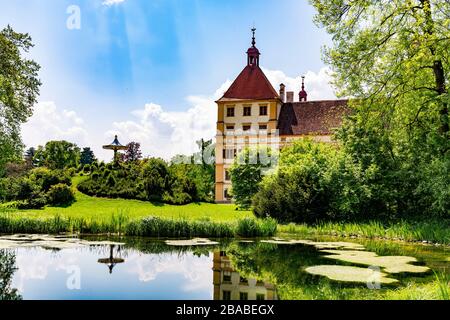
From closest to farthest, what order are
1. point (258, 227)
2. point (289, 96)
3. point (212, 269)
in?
point (212, 269), point (258, 227), point (289, 96)

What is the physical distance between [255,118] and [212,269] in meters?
33.5

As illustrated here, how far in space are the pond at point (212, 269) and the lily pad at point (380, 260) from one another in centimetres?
2

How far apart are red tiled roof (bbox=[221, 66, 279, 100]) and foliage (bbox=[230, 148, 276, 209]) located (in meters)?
16.1

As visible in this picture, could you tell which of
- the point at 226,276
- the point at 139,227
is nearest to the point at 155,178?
the point at 139,227

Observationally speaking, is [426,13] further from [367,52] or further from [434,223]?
[434,223]

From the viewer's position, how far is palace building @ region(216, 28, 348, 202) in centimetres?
4122

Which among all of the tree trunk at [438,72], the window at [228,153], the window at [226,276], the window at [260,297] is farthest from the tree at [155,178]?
the window at [260,297]

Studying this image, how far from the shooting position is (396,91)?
56.7 ft

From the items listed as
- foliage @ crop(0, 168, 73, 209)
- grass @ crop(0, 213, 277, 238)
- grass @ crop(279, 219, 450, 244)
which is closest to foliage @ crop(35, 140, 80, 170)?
foliage @ crop(0, 168, 73, 209)

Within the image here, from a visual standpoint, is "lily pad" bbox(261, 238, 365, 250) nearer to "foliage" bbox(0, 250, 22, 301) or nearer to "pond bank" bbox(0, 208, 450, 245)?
"pond bank" bbox(0, 208, 450, 245)

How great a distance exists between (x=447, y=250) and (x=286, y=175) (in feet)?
24.8

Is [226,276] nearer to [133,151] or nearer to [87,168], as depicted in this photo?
[87,168]

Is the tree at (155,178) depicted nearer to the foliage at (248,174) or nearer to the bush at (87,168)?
the foliage at (248,174)
